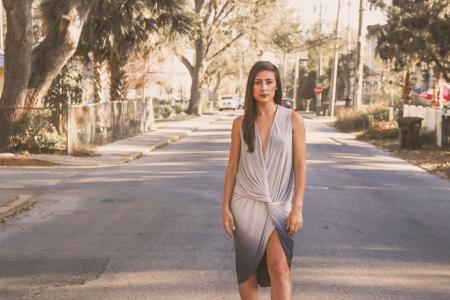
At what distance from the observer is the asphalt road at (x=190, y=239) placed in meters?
6.49

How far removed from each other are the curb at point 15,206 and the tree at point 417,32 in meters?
17.6

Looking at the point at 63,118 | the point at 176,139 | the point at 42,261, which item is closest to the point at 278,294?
the point at 42,261

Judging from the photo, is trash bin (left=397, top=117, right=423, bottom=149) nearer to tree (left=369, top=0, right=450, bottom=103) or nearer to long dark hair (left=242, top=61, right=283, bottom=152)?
tree (left=369, top=0, right=450, bottom=103)

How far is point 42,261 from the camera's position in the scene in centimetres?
751

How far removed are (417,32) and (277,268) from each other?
81.0 ft

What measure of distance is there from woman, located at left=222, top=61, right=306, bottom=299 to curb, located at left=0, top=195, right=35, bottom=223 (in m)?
6.27

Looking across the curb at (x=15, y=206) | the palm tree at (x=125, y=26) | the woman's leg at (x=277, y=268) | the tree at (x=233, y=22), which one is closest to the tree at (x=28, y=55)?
the palm tree at (x=125, y=26)

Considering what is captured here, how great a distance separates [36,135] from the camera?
2039 centimetres

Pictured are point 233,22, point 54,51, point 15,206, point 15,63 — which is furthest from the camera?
point 233,22

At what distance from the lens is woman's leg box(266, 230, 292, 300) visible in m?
4.48

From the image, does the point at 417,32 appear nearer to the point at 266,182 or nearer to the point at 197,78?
the point at 266,182

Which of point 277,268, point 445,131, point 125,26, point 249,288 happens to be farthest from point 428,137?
point 277,268

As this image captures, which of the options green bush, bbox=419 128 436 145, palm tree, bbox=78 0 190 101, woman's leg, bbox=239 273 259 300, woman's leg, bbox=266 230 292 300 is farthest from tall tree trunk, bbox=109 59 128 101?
woman's leg, bbox=266 230 292 300

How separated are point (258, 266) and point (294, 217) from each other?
418 millimetres
